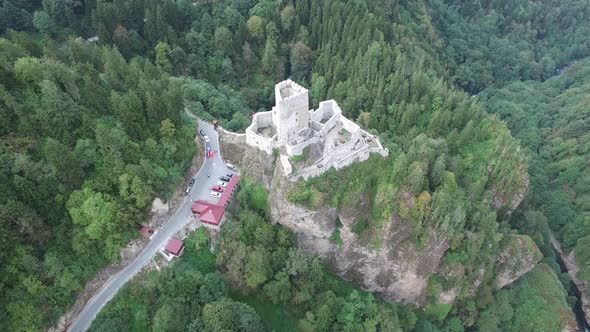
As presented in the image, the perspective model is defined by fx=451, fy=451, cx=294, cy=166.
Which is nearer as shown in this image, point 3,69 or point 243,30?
point 3,69

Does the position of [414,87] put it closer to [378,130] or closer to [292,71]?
[378,130]

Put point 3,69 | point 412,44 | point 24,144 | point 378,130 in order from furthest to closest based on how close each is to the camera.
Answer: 1. point 412,44
2. point 378,130
3. point 3,69
4. point 24,144

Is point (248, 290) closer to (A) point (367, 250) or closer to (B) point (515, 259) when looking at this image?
(A) point (367, 250)

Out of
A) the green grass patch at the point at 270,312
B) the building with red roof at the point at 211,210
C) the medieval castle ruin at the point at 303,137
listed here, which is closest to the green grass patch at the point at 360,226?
the medieval castle ruin at the point at 303,137

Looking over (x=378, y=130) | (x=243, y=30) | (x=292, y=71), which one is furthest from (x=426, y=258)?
(x=243, y=30)

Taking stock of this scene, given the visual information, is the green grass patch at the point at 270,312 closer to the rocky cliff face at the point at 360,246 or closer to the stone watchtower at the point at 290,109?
the rocky cliff face at the point at 360,246

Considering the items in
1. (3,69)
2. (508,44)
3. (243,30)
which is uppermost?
(3,69)

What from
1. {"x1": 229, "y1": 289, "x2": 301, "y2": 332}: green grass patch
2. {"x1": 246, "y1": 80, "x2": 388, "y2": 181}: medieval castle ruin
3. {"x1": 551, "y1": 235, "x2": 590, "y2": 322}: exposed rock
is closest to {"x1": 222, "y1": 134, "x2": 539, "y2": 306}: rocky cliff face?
{"x1": 246, "y1": 80, "x2": 388, "y2": 181}: medieval castle ruin

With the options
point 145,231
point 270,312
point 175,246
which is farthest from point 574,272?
point 145,231
